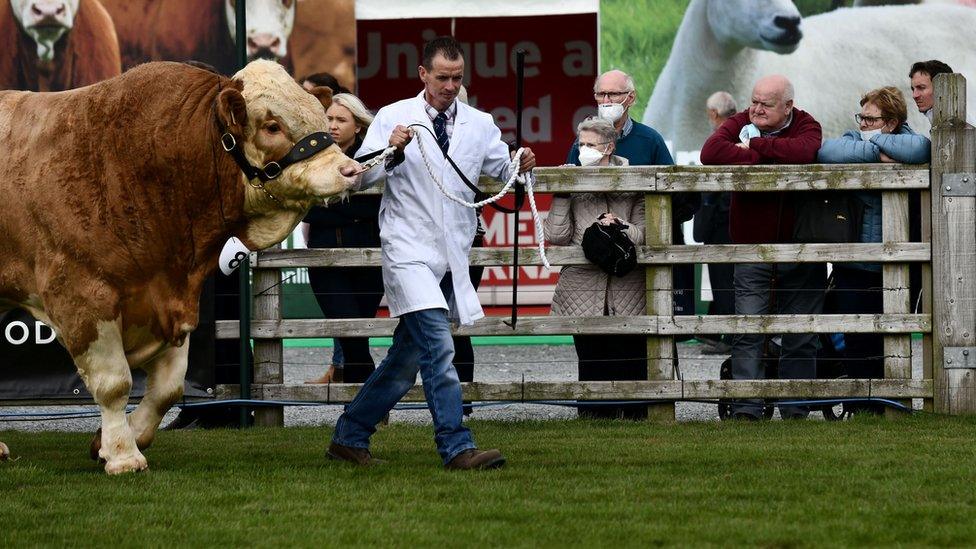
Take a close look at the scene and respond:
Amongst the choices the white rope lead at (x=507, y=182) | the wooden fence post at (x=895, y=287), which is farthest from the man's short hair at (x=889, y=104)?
the white rope lead at (x=507, y=182)

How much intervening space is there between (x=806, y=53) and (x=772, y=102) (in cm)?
601

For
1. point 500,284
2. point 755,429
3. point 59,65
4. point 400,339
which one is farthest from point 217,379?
point 500,284

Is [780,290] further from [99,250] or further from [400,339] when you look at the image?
[99,250]

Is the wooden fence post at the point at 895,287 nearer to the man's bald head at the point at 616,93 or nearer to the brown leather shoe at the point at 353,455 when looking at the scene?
the man's bald head at the point at 616,93

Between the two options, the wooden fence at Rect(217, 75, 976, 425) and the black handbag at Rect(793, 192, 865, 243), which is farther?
the black handbag at Rect(793, 192, 865, 243)

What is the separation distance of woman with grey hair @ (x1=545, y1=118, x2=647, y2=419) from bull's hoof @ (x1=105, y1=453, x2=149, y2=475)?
10.5 ft

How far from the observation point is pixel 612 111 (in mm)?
10812

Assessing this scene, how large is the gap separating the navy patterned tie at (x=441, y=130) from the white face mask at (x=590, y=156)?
7.24ft

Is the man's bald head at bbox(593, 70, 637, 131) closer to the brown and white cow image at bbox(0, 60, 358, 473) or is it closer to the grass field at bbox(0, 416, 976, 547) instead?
the grass field at bbox(0, 416, 976, 547)

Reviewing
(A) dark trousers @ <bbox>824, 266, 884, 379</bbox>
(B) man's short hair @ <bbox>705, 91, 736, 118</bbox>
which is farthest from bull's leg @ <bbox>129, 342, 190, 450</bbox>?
(B) man's short hair @ <bbox>705, 91, 736, 118</bbox>

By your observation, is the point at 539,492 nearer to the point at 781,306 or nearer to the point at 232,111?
the point at 232,111

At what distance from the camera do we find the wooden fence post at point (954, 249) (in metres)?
10.3

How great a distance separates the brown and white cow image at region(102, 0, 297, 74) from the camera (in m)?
14.1

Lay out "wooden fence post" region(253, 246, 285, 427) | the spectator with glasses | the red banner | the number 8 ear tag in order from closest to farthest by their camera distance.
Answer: the number 8 ear tag
the spectator with glasses
"wooden fence post" region(253, 246, 285, 427)
the red banner
